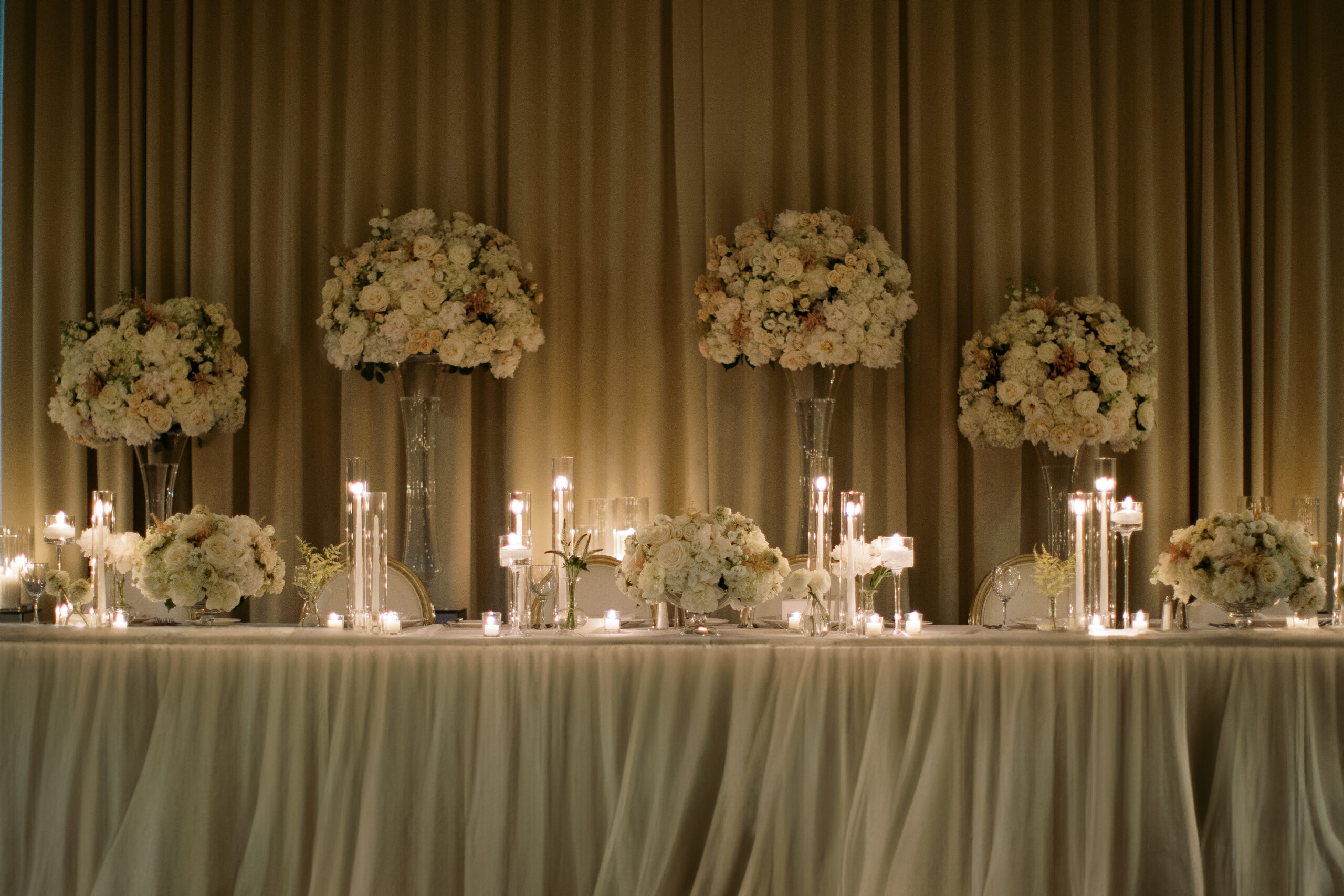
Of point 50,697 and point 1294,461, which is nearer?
point 50,697

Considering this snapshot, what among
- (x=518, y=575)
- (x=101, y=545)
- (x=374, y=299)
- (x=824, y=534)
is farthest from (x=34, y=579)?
(x=824, y=534)

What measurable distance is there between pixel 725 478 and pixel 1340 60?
339cm

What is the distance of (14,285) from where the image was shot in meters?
5.30

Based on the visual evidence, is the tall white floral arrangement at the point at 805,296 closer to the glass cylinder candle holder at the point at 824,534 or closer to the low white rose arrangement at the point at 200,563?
the glass cylinder candle holder at the point at 824,534

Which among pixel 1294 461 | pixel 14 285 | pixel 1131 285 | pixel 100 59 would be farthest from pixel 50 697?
pixel 1294 461

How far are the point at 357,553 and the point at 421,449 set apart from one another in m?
1.71

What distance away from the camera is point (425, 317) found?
4.49m

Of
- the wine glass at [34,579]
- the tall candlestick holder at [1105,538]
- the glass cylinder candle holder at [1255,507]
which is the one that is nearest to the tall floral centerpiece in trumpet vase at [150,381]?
the wine glass at [34,579]

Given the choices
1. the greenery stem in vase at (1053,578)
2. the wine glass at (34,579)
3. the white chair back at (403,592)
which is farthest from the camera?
the white chair back at (403,592)

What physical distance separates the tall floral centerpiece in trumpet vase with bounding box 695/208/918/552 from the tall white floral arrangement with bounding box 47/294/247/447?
2112 mm

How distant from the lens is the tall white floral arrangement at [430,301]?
14.7ft

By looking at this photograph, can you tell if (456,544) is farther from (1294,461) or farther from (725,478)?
(1294,461)

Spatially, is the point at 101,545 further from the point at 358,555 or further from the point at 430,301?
the point at 430,301

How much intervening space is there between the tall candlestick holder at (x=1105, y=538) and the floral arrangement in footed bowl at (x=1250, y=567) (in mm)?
173
